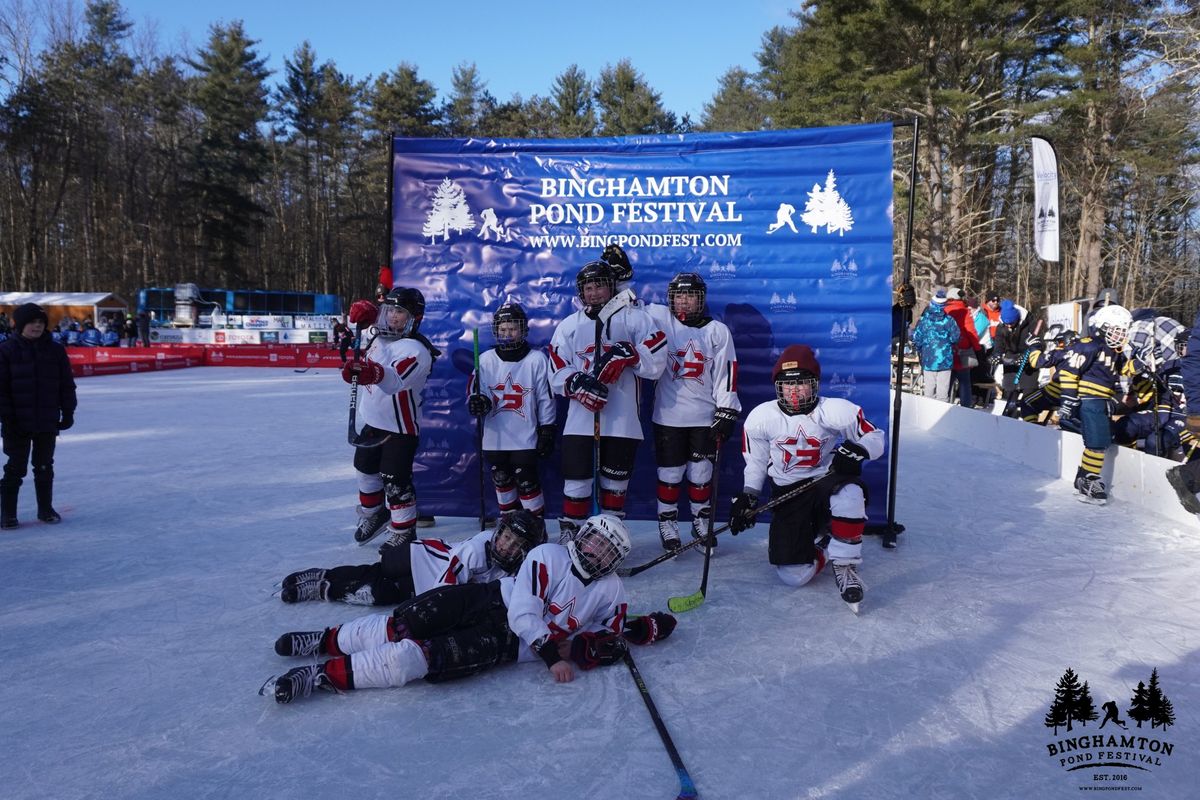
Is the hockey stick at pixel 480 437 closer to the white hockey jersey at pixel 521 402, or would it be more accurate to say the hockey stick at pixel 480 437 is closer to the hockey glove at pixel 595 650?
the white hockey jersey at pixel 521 402

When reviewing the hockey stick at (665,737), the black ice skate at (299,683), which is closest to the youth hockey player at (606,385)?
the hockey stick at (665,737)

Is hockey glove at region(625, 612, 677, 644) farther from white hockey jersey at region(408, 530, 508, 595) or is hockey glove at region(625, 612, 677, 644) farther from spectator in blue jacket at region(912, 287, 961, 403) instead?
spectator in blue jacket at region(912, 287, 961, 403)

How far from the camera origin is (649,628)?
10.3ft

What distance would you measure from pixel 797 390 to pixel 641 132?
112ft

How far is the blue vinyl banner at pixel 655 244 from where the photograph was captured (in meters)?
4.73

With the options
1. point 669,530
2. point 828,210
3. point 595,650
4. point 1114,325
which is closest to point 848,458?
point 669,530

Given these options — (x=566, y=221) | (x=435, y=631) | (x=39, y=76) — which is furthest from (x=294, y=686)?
Result: (x=39, y=76)

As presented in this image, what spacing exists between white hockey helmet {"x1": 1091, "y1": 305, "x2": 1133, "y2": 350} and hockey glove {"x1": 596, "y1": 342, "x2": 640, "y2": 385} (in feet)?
12.8

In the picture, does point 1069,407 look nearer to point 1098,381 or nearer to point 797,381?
point 1098,381

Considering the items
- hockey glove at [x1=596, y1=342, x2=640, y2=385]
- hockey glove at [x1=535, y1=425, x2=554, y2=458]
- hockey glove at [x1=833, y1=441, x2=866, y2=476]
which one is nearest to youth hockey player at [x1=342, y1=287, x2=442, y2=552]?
hockey glove at [x1=535, y1=425, x2=554, y2=458]

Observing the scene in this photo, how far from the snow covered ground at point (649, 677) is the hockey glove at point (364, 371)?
1.06 m

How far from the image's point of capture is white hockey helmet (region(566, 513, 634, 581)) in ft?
9.63

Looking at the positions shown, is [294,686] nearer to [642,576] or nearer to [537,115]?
[642,576]

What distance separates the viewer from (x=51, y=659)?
2.97 meters
